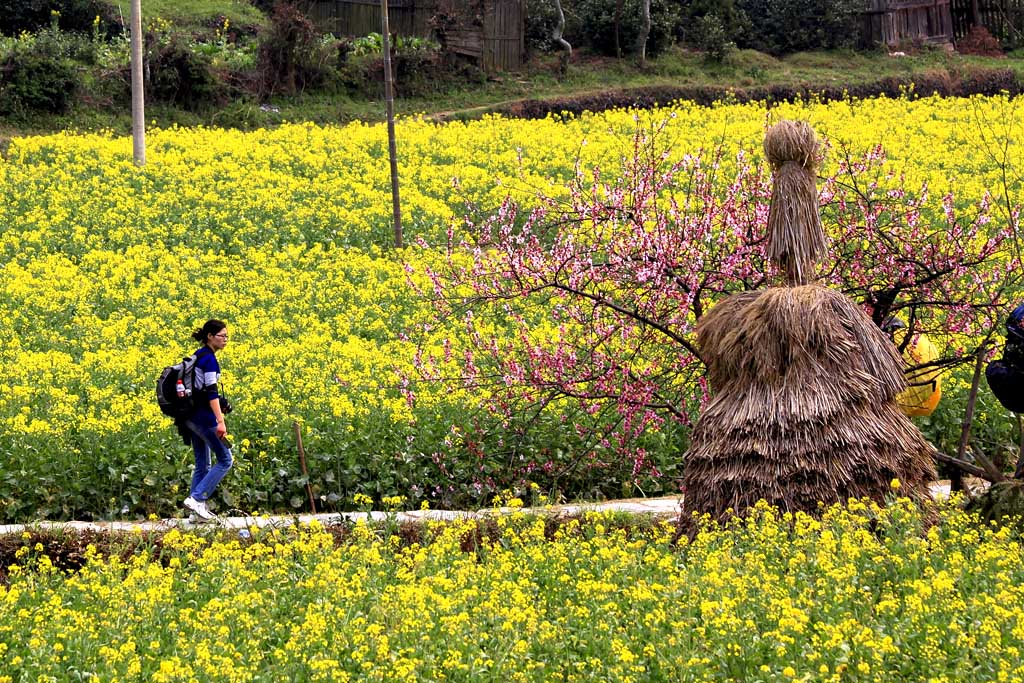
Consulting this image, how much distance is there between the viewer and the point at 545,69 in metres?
39.5

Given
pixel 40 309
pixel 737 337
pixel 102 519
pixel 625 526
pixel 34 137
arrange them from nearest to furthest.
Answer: pixel 737 337 → pixel 625 526 → pixel 102 519 → pixel 40 309 → pixel 34 137

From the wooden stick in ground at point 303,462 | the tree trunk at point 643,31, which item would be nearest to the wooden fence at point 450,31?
the tree trunk at point 643,31

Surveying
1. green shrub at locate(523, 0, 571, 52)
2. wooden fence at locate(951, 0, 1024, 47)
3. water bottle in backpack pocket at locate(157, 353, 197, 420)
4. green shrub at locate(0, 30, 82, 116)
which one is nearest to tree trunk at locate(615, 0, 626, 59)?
green shrub at locate(523, 0, 571, 52)

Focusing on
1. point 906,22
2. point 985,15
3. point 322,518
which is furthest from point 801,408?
point 985,15

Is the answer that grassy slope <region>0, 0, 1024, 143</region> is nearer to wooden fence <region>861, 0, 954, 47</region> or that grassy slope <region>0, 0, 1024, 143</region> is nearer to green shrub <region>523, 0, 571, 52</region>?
green shrub <region>523, 0, 571, 52</region>

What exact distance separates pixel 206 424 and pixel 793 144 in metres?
5.14

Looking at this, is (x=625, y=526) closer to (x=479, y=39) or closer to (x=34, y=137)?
(x=34, y=137)

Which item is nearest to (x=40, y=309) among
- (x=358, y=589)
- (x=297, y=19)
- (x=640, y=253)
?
(x=640, y=253)

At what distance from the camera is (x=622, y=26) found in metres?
40.8

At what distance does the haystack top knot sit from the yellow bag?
2.08 meters

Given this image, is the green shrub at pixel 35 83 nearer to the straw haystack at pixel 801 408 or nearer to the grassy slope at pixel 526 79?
the grassy slope at pixel 526 79

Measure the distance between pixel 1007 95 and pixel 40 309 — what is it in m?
25.5

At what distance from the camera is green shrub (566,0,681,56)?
4062 cm

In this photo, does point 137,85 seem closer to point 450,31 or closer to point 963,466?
point 450,31
